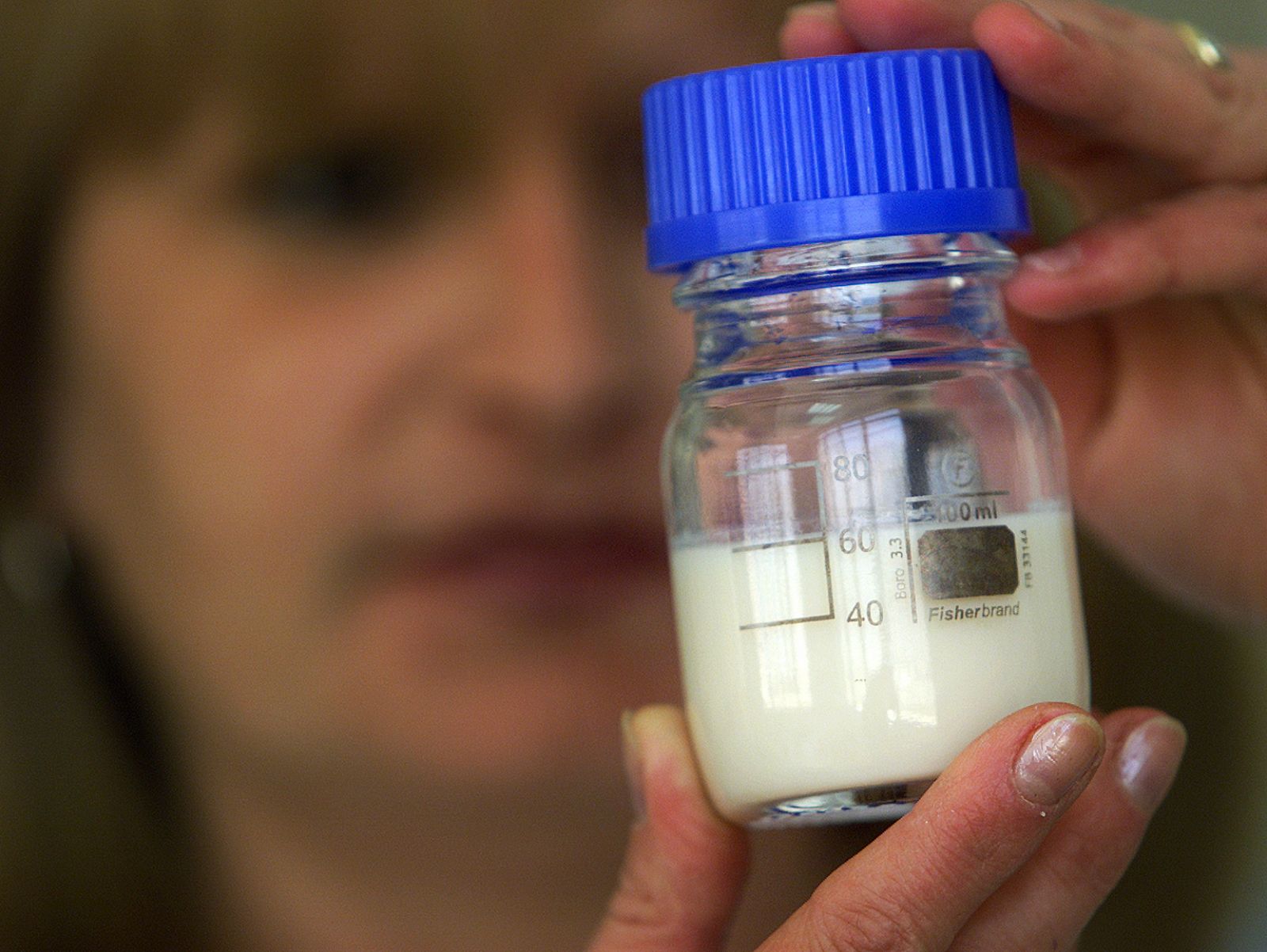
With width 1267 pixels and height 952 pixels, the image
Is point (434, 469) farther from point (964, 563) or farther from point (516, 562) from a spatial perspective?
point (964, 563)

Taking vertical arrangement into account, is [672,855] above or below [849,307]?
below

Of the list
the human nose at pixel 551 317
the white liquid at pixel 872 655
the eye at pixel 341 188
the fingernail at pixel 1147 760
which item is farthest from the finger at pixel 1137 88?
the eye at pixel 341 188

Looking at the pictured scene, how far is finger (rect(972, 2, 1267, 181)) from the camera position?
60cm

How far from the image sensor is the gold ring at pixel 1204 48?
2.30 ft

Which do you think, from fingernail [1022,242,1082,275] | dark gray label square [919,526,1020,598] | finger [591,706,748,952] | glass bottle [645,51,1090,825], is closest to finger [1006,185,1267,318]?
fingernail [1022,242,1082,275]

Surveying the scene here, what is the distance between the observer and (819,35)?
2.28ft

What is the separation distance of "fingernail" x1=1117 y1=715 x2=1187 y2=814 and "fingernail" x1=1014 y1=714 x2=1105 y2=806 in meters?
0.14

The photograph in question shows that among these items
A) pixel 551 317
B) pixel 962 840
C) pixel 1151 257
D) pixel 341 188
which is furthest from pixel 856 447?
pixel 341 188

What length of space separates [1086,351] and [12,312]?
0.96m

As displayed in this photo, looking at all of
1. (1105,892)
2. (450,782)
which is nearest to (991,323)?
(1105,892)

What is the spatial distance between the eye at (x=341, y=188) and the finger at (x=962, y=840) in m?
0.77

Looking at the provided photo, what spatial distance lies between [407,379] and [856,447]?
1.94 ft

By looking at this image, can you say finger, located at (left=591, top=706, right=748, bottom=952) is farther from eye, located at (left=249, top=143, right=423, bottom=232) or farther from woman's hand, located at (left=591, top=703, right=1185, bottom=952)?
eye, located at (left=249, top=143, right=423, bottom=232)

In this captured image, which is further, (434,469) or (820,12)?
(434,469)
